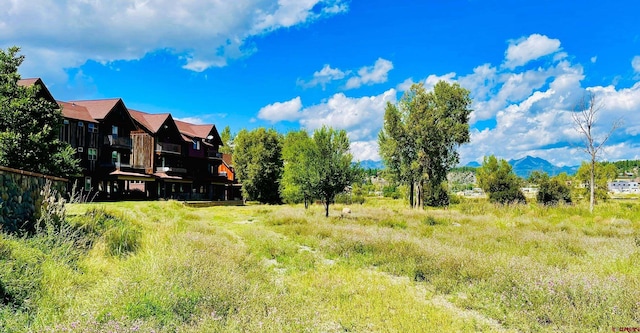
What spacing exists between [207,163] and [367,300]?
157 ft

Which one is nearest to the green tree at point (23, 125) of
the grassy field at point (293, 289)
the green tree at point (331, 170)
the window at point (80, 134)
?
the grassy field at point (293, 289)

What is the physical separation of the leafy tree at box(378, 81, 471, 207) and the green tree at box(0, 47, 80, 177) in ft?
98.1

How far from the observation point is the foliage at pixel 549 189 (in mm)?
43266

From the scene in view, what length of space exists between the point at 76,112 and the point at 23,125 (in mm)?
18860

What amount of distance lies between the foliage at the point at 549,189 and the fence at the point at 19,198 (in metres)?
47.4

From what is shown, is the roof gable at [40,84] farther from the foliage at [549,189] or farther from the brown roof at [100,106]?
the foliage at [549,189]

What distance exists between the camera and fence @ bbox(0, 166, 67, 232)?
8.62 meters

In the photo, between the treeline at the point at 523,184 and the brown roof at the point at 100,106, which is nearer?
the brown roof at the point at 100,106

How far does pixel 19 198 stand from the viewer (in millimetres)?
9398

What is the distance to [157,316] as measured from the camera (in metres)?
4.89

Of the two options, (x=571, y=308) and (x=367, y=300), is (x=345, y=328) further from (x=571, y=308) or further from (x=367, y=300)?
(x=571, y=308)

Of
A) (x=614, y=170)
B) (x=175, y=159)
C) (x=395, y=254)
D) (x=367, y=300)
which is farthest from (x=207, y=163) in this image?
(x=614, y=170)

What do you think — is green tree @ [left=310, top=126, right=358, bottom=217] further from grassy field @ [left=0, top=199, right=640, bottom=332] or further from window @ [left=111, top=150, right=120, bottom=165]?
Answer: window @ [left=111, top=150, right=120, bottom=165]

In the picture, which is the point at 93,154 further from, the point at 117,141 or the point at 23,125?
the point at 23,125
